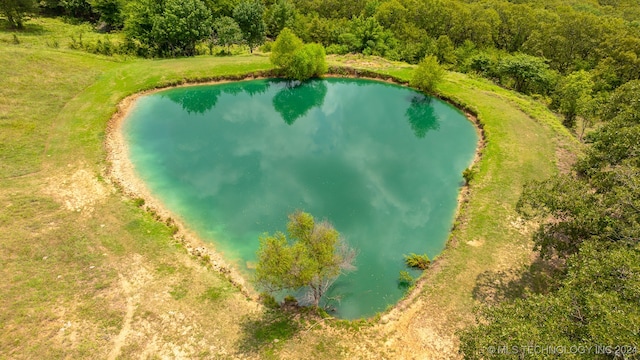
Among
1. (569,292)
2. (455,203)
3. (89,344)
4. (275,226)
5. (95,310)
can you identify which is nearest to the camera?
(569,292)

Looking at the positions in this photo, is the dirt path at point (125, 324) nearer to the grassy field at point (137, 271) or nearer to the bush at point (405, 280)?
the grassy field at point (137, 271)

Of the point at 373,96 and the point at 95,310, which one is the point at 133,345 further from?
the point at 373,96

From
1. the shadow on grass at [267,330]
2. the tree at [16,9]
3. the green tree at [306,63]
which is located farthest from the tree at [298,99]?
the tree at [16,9]

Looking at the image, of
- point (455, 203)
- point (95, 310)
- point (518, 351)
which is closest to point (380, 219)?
point (455, 203)

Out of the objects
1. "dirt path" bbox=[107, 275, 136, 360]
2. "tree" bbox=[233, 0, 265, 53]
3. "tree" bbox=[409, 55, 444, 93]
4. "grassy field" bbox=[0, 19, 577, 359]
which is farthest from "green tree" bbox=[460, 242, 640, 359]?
"tree" bbox=[233, 0, 265, 53]

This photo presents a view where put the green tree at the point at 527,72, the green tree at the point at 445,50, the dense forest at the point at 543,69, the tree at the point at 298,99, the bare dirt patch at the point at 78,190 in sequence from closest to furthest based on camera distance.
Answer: the dense forest at the point at 543,69 → the bare dirt patch at the point at 78,190 → the tree at the point at 298,99 → the green tree at the point at 527,72 → the green tree at the point at 445,50

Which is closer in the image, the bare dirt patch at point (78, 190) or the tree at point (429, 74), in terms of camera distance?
the bare dirt patch at point (78, 190)
